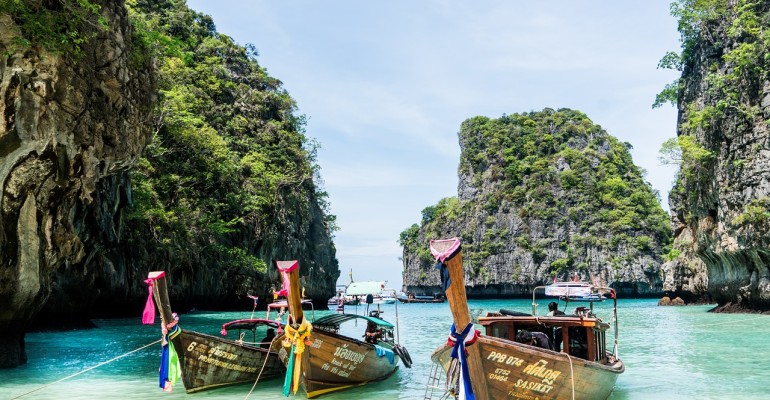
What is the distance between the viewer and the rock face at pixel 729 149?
2838cm

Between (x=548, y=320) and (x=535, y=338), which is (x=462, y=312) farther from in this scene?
(x=548, y=320)

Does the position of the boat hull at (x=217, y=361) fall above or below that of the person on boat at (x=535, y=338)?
below

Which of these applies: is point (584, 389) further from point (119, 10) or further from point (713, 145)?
point (713, 145)

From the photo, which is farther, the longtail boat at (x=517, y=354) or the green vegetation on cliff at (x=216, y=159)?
the green vegetation on cliff at (x=216, y=159)

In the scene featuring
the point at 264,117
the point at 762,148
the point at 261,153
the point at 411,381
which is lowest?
the point at 411,381

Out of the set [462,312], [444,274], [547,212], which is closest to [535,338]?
[462,312]

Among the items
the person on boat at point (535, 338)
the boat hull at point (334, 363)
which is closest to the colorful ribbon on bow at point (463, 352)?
the person on boat at point (535, 338)

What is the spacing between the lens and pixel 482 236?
272 feet

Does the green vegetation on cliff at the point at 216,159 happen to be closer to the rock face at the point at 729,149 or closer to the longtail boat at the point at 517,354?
the longtail boat at the point at 517,354

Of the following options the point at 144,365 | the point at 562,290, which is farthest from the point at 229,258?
the point at 562,290

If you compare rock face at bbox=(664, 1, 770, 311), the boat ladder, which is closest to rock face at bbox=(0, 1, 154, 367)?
the boat ladder

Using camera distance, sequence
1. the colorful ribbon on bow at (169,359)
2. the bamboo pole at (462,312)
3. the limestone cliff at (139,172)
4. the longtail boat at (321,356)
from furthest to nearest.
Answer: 1. the limestone cliff at (139,172)
2. the colorful ribbon on bow at (169,359)
3. the longtail boat at (321,356)
4. the bamboo pole at (462,312)

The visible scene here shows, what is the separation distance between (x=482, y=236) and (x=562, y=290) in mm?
72022

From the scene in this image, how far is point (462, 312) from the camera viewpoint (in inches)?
239
